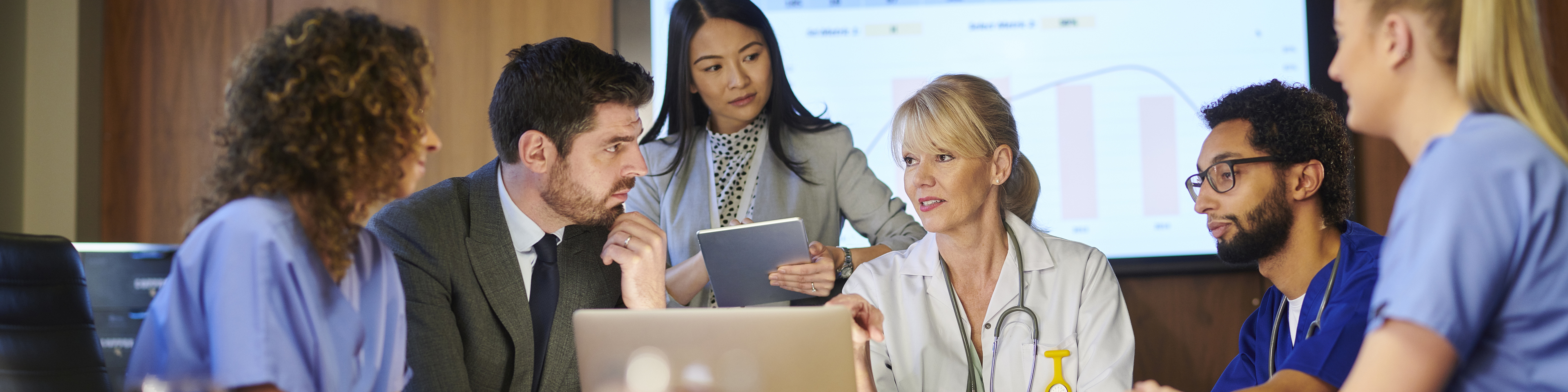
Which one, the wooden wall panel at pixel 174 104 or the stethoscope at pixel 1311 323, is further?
the wooden wall panel at pixel 174 104

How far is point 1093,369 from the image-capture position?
5.98 feet

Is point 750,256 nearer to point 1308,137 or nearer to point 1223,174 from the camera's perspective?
point 1223,174

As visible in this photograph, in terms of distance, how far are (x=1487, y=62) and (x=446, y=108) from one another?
2999mm

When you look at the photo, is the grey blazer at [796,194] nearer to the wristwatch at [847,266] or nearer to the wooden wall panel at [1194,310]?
the wristwatch at [847,266]

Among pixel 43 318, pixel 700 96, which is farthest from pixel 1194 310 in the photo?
pixel 43 318

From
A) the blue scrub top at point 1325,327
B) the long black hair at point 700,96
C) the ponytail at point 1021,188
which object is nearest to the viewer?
the blue scrub top at point 1325,327

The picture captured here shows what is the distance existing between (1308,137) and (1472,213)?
39.8 inches

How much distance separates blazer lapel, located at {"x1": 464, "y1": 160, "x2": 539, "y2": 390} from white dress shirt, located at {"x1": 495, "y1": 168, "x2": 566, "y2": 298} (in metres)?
0.04

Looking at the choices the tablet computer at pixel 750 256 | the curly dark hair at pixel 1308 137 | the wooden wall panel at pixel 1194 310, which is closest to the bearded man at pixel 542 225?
the tablet computer at pixel 750 256

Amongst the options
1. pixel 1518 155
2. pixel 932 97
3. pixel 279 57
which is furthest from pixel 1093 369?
pixel 279 57

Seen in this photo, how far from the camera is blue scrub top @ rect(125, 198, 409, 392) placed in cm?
98

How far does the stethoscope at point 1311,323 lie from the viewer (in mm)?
1560

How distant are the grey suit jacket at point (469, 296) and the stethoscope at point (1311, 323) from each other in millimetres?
1352

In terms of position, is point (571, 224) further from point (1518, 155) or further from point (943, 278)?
point (1518, 155)
